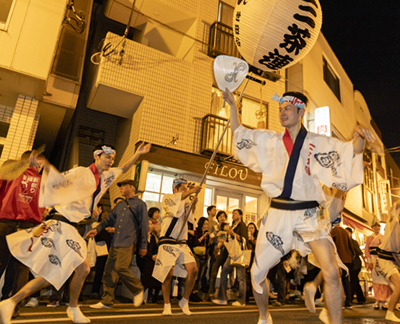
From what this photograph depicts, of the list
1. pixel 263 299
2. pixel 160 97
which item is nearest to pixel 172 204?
pixel 263 299

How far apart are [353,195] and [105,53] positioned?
14.9 metres

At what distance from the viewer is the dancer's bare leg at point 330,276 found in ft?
8.14

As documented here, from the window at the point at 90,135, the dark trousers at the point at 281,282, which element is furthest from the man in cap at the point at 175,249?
the window at the point at 90,135

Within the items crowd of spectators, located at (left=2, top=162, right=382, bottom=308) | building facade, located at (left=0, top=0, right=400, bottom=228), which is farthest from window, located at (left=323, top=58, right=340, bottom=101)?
crowd of spectators, located at (left=2, top=162, right=382, bottom=308)

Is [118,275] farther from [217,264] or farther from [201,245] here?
[217,264]

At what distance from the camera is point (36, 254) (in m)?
3.32

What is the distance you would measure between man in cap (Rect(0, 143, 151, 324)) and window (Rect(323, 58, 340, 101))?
Result: 51.8ft

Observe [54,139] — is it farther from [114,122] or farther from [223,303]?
[223,303]

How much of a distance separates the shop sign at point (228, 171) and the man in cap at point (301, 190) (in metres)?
6.85

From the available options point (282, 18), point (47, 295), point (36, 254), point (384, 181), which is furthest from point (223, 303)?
point (384, 181)

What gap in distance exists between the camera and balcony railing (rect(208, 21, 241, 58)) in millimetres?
10847

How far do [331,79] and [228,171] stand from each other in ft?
35.1

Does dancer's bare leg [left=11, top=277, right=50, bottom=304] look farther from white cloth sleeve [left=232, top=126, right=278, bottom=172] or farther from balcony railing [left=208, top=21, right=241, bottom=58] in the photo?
balcony railing [left=208, top=21, right=241, bottom=58]

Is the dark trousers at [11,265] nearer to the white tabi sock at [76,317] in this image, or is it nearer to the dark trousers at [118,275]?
the white tabi sock at [76,317]
